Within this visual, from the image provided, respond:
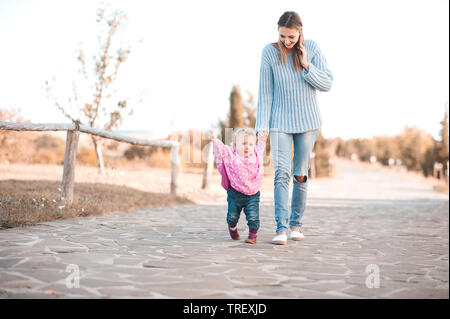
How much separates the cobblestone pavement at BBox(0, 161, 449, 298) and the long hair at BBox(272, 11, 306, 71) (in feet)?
5.59

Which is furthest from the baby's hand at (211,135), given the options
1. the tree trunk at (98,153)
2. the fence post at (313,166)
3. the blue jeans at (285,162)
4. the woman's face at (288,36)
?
the fence post at (313,166)

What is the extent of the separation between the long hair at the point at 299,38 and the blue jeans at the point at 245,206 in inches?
50.2

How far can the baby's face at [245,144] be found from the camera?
4.40 m

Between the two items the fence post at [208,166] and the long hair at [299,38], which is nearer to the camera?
the long hair at [299,38]

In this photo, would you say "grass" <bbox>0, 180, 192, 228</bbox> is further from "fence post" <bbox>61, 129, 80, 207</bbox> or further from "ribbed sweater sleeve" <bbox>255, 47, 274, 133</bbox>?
"ribbed sweater sleeve" <bbox>255, 47, 274, 133</bbox>

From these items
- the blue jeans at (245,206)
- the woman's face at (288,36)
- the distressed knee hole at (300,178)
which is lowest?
the blue jeans at (245,206)

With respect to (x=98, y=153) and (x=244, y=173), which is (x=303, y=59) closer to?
(x=244, y=173)

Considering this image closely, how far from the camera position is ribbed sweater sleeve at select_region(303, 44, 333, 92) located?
4.28 m

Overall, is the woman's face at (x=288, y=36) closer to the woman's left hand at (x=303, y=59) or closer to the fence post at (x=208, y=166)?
the woman's left hand at (x=303, y=59)

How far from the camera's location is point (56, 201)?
597cm

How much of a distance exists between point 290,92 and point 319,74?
12.1 inches

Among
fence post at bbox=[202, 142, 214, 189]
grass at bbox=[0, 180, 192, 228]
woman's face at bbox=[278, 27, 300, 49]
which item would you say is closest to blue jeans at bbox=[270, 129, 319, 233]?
woman's face at bbox=[278, 27, 300, 49]

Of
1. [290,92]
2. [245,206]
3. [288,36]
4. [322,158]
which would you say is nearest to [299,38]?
[288,36]

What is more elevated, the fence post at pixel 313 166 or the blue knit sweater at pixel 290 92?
the blue knit sweater at pixel 290 92
